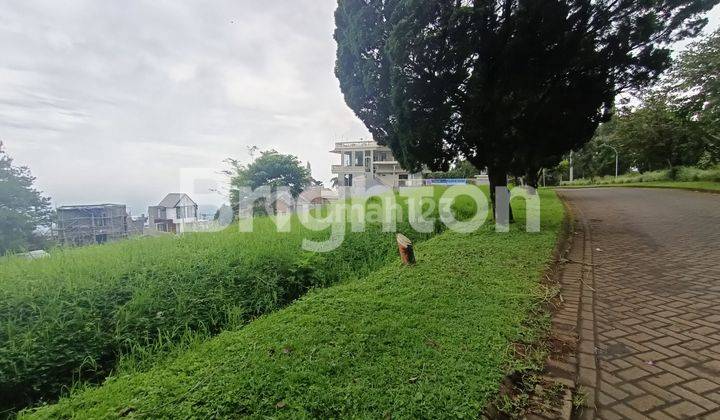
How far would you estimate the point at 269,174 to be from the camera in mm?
20906

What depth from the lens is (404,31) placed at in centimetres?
546

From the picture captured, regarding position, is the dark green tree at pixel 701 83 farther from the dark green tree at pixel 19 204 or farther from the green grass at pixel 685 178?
the dark green tree at pixel 19 204

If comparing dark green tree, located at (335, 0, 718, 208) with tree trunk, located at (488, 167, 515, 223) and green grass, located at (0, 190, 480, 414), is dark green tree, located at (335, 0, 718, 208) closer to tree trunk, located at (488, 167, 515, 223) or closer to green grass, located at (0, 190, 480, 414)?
tree trunk, located at (488, 167, 515, 223)

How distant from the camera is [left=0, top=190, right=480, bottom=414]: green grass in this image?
2.33 m

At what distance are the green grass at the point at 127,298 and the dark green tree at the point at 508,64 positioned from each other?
3.61 meters

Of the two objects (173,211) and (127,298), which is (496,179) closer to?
(127,298)

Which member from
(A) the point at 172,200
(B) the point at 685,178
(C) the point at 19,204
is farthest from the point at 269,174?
(B) the point at 685,178

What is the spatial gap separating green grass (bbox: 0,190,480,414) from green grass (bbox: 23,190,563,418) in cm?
41

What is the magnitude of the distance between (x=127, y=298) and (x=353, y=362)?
2.36 meters

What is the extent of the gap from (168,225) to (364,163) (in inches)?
1133

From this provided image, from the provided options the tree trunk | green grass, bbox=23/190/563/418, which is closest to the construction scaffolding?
green grass, bbox=23/190/563/418

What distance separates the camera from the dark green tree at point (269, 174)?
20562 millimetres

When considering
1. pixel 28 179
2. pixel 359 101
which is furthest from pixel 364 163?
pixel 359 101

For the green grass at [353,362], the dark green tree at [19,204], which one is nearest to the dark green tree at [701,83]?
the green grass at [353,362]
